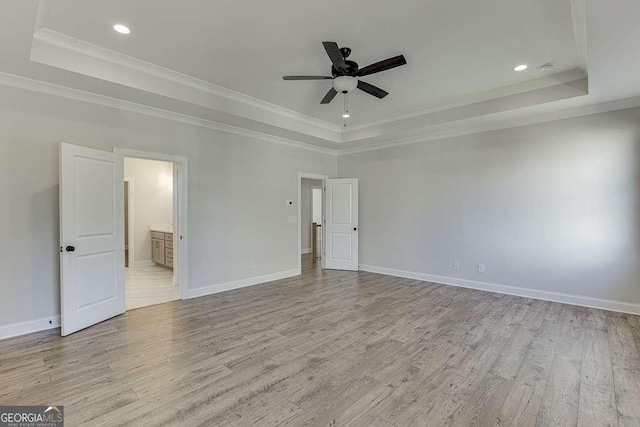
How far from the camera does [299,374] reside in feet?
8.17

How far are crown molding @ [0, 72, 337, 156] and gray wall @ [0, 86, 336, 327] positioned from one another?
64 mm

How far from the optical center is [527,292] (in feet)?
15.3

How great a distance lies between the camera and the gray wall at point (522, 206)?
156 inches

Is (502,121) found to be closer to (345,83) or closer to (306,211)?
(345,83)

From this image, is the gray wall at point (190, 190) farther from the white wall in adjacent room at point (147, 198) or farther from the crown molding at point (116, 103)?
the white wall in adjacent room at point (147, 198)

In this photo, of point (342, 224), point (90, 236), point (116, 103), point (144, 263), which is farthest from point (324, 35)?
point (144, 263)

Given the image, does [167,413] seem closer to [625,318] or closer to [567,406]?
[567,406]

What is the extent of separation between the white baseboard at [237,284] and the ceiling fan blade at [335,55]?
3695 mm

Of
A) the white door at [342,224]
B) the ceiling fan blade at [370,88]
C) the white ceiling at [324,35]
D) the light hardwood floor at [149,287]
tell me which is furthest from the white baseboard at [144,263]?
the ceiling fan blade at [370,88]

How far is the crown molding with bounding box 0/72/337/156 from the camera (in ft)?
10.4

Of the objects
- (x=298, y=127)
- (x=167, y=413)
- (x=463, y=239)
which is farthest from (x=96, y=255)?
(x=463, y=239)

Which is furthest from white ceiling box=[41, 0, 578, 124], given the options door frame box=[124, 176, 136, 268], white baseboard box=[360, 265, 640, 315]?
door frame box=[124, 176, 136, 268]

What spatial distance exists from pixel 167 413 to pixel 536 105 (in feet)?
17.0
